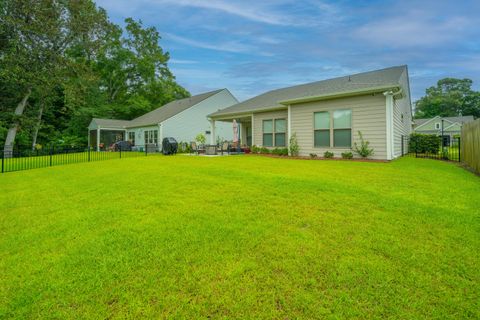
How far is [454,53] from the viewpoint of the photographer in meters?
26.9

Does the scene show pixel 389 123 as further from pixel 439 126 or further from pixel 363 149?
pixel 439 126

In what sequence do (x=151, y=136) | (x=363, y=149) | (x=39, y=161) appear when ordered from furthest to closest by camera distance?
1. (x=151, y=136)
2. (x=39, y=161)
3. (x=363, y=149)

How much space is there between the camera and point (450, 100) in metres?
58.3

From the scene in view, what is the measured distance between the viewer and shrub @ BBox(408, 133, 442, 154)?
13367 millimetres

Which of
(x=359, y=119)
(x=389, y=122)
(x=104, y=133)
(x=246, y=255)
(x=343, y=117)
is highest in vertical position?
(x=104, y=133)

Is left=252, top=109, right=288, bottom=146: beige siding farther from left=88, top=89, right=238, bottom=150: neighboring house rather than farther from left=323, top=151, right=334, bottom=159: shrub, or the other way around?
left=88, top=89, right=238, bottom=150: neighboring house

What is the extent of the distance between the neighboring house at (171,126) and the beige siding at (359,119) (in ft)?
40.9

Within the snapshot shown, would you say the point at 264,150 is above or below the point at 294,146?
below

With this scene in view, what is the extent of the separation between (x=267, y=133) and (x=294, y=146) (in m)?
2.63

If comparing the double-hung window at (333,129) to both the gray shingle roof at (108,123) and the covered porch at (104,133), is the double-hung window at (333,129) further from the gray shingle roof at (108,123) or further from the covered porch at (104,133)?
the gray shingle roof at (108,123)

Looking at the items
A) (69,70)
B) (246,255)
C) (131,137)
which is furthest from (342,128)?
(69,70)

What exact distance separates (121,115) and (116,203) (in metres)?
34.1

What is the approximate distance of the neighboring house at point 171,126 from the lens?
80.6 ft

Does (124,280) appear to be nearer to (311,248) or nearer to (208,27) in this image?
(311,248)
